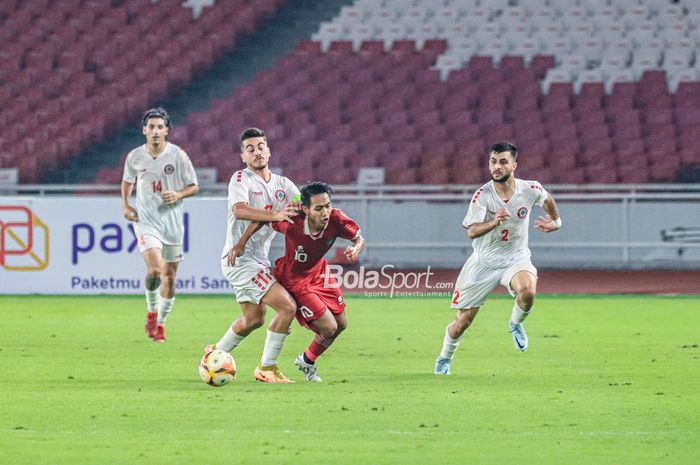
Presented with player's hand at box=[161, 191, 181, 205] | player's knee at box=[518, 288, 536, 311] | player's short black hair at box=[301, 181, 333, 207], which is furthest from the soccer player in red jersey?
player's hand at box=[161, 191, 181, 205]

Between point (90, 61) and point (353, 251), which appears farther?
point (90, 61)

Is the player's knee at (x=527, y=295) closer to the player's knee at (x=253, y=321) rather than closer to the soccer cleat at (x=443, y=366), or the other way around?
the soccer cleat at (x=443, y=366)

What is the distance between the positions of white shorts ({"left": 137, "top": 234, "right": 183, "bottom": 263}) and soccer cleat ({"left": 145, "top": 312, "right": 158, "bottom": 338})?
63 cm

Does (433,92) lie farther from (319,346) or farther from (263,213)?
(263,213)

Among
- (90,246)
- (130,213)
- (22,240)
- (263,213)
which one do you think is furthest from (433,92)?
(263,213)

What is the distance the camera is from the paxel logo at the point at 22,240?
18766 mm

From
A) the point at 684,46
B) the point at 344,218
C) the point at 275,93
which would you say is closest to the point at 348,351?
the point at 344,218

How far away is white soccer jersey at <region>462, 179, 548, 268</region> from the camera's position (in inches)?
429

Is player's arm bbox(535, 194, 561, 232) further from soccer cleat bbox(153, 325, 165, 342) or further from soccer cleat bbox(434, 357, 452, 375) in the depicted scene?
soccer cleat bbox(153, 325, 165, 342)

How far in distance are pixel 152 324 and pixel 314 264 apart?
3670 millimetres

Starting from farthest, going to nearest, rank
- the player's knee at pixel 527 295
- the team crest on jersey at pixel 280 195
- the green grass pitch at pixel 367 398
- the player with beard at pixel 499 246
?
the player's knee at pixel 527 295 < the player with beard at pixel 499 246 < the team crest on jersey at pixel 280 195 < the green grass pitch at pixel 367 398

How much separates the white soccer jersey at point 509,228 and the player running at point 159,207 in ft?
11.3

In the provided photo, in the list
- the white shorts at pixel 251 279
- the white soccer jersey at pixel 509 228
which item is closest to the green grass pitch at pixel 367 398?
the white shorts at pixel 251 279

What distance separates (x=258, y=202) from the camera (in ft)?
32.7
